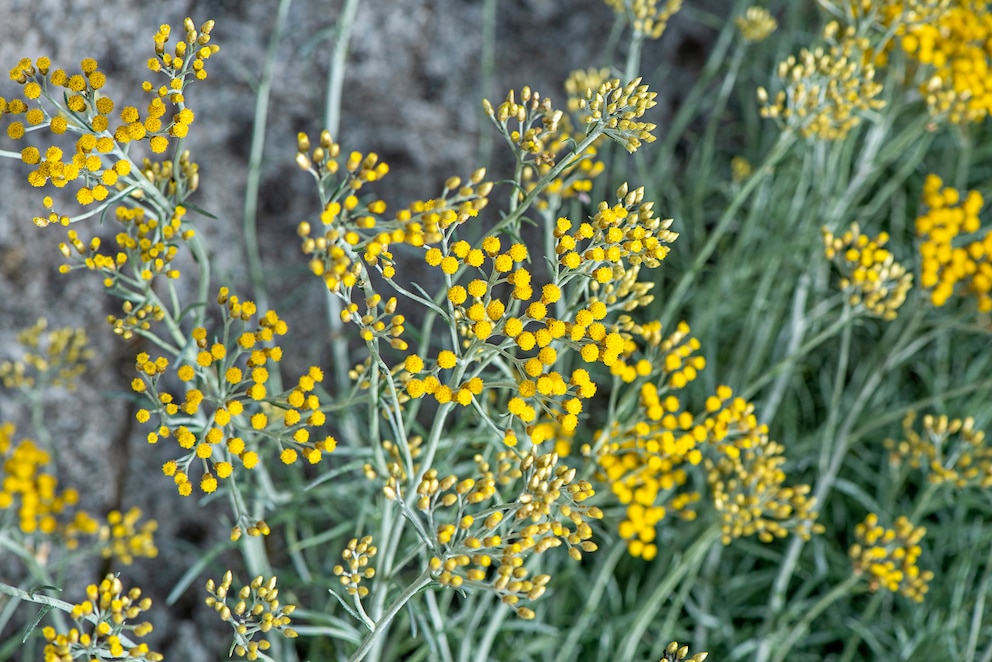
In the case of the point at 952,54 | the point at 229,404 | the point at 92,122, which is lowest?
the point at 229,404

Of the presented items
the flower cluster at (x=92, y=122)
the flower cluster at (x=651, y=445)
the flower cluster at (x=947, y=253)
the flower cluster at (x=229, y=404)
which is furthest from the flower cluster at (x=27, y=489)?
the flower cluster at (x=947, y=253)

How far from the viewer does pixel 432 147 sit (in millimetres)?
1910

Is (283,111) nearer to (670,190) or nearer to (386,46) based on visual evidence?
(386,46)

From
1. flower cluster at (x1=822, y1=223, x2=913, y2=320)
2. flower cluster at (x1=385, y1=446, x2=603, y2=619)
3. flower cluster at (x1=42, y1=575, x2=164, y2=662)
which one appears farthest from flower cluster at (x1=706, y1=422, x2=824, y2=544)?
flower cluster at (x1=42, y1=575, x2=164, y2=662)

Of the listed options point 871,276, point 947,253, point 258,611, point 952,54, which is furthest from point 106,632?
point 952,54

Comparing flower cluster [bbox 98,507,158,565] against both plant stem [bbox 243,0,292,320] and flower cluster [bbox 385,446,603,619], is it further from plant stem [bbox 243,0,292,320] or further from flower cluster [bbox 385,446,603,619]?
flower cluster [bbox 385,446,603,619]

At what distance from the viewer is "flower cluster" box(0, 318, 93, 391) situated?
4.78 ft

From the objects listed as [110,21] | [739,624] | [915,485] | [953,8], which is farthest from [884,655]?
[110,21]

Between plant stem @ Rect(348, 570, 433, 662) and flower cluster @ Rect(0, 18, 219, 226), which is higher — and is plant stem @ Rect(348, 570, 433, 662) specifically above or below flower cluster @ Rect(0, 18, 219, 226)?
below

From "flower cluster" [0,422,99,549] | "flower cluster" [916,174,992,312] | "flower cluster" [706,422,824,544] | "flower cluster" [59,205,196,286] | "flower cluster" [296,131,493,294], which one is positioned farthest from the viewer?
"flower cluster" [916,174,992,312]

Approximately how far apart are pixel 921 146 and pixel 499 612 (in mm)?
1270

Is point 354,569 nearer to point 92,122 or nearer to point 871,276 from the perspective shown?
point 92,122

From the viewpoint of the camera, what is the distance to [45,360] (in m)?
1.56

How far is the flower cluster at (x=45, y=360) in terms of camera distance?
57.3 inches
